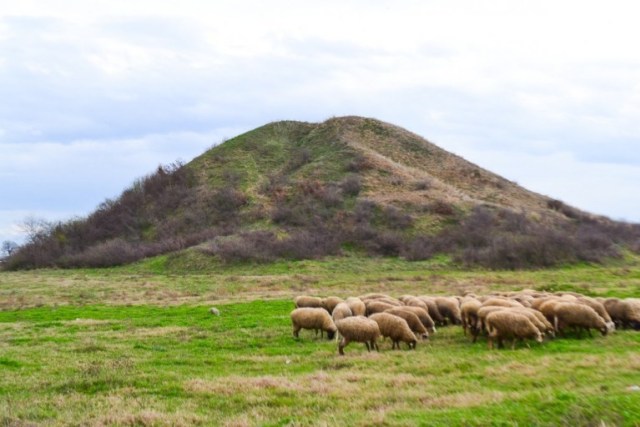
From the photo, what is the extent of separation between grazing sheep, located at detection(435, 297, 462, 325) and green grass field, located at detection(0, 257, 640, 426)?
1.36 m

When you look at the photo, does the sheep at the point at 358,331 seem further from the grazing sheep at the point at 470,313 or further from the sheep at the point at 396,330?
the grazing sheep at the point at 470,313

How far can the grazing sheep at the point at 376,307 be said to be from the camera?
20750mm

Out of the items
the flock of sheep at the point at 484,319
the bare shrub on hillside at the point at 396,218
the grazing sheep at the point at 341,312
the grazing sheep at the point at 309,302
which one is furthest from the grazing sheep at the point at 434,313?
the bare shrub on hillside at the point at 396,218

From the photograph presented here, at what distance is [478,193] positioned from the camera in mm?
79812

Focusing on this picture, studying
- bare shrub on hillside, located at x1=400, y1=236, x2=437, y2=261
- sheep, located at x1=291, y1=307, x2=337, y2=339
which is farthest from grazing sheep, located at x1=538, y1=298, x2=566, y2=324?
bare shrub on hillside, located at x1=400, y1=236, x2=437, y2=261

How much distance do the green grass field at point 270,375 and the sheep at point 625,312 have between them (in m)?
1.17

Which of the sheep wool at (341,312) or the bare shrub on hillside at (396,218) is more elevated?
the bare shrub on hillside at (396,218)

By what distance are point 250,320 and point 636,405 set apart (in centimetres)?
1710

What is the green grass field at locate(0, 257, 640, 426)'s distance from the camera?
33.1ft

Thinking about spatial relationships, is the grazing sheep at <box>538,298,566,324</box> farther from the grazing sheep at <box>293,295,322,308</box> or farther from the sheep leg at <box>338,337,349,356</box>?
the grazing sheep at <box>293,295,322,308</box>

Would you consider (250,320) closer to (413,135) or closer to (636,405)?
(636,405)

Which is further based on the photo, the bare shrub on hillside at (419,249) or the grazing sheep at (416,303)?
the bare shrub on hillside at (419,249)

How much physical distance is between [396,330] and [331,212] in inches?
2055

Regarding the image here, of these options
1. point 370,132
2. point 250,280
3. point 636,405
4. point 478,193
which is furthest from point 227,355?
point 370,132
